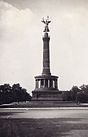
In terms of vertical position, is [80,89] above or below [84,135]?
above

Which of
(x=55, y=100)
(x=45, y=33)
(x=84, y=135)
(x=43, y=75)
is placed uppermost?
(x=45, y=33)

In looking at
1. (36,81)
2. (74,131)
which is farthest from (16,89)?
(74,131)

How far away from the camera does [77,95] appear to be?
11069cm

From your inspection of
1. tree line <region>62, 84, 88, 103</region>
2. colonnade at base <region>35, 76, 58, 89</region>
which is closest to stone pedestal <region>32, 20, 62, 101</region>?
colonnade at base <region>35, 76, 58, 89</region>

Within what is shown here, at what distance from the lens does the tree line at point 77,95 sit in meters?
108

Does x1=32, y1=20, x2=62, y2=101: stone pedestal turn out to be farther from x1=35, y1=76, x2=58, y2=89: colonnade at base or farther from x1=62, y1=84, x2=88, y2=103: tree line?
x1=62, y1=84, x2=88, y2=103: tree line

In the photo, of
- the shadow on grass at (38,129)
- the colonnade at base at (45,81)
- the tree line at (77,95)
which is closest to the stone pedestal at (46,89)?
the colonnade at base at (45,81)

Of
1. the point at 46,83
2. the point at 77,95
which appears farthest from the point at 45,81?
the point at 77,95

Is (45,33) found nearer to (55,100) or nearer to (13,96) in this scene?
(55,100)

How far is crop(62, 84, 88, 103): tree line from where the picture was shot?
353ft

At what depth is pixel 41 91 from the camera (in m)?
81.5

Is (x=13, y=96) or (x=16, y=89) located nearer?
(x=13, y=96)

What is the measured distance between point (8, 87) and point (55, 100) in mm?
40566

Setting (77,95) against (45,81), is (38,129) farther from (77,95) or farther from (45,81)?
(77,95)
